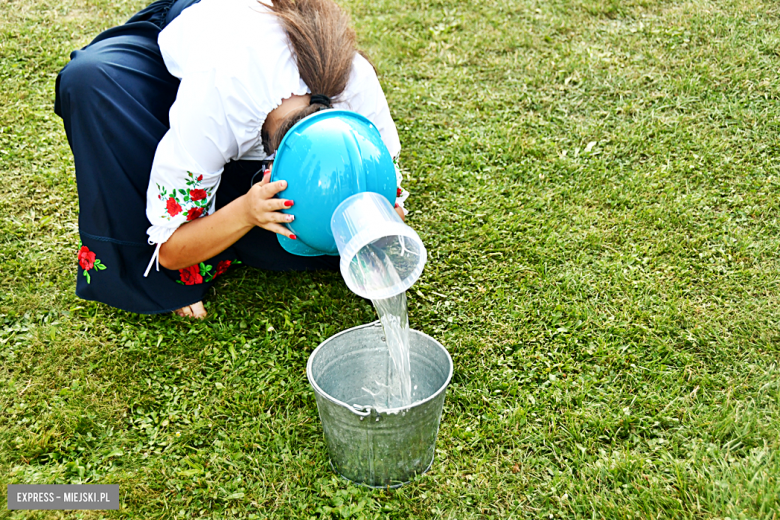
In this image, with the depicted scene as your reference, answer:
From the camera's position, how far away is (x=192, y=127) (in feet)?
6.10

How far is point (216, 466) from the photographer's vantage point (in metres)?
1.87

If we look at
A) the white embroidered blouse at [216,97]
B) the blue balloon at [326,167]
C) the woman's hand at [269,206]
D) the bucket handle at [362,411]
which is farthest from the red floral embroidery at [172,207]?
the bucket handle at [362,411]

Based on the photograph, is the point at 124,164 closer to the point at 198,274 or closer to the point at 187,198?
the point at 187,198

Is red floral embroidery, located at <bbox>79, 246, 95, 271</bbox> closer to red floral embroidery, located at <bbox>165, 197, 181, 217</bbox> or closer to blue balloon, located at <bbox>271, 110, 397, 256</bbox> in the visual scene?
red floral embroidery, located at <bbox>165, 197, 181, 217</bbox>

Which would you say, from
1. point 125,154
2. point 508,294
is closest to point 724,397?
point 508,294

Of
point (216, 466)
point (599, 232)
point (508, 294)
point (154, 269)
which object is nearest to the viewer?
point (216, 466)

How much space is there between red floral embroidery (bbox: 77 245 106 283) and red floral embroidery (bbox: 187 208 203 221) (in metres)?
0.47

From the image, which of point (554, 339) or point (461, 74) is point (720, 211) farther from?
point (461, 74)

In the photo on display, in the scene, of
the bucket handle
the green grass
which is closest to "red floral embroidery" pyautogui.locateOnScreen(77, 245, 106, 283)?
the green grass

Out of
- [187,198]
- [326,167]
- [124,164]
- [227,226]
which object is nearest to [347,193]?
[326,167]

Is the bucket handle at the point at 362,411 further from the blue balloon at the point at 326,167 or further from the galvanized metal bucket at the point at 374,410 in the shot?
the blue balloon at the point at 326,167

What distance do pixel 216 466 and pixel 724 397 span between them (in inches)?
60.5

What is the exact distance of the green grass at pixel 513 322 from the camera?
181cm

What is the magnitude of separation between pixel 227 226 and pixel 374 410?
762mm
